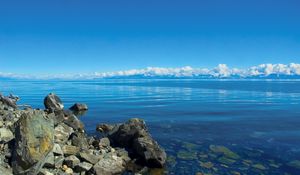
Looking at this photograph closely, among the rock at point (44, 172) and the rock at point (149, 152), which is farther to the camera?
the rock at point (149, 152)

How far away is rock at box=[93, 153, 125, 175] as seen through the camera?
31986 millimetres

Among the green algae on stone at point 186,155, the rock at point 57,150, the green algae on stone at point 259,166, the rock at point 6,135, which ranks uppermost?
the rock at point 6,135

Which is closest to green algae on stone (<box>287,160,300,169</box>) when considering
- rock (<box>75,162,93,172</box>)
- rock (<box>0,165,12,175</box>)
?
rock (<box>75,162,93,172</box>)

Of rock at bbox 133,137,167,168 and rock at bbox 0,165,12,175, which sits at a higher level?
rock at bbox 0,165,12,175

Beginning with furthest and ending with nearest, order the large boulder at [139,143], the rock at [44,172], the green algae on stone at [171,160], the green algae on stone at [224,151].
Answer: the green algae on stone at [224,151] < the green algae on stone at [171,160] < the large boulder at [139,143] < the rock at [44,172]

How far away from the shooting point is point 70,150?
34.4 meters

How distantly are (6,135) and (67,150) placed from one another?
5.60 m

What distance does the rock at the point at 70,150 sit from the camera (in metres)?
33.9

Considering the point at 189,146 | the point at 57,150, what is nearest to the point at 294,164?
the point at 189,146

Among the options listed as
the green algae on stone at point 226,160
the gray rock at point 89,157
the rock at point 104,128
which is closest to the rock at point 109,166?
the gray rock at point 89,157

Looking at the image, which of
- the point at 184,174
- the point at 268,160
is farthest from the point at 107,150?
the point at 268,160

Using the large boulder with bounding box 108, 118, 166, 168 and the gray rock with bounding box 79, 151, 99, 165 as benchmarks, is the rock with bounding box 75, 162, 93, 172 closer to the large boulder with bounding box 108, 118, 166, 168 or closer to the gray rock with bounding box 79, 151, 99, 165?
the gray rock with bounding box 79, 151, 99, 165

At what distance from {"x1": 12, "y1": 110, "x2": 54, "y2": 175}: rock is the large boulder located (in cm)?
1156

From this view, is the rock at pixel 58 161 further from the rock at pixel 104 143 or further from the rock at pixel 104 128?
the rock at pixel 104 128
